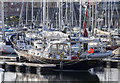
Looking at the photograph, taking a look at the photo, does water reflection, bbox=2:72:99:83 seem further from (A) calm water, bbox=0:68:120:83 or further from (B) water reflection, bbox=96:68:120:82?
(B) water reflection, bbox=96:68:120:82

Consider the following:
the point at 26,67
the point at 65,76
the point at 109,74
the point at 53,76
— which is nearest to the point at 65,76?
the point at 65,76

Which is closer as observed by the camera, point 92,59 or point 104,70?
point 92,59

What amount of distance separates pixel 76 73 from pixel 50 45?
3.55 m

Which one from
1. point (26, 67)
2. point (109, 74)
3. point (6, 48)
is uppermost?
point (6, 48)

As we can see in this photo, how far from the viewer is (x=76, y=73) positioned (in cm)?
3503

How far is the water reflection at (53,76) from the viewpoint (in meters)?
33.2

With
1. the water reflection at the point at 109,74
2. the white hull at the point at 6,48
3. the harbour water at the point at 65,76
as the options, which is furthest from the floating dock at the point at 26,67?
the white hull at the point at 6,48

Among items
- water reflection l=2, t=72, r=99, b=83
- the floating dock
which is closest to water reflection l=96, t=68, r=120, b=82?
water reflection l=2, t=72, r=99, b=83

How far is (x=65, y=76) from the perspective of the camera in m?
34.2

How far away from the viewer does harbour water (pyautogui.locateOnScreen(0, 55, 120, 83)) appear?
109ft

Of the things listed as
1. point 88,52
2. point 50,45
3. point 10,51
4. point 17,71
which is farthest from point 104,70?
point 10,51

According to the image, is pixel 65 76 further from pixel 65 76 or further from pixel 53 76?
pixel 53 76

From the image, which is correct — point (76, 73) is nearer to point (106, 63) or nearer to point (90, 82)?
point (90, 82)

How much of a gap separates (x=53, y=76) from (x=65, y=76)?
1.00 m
